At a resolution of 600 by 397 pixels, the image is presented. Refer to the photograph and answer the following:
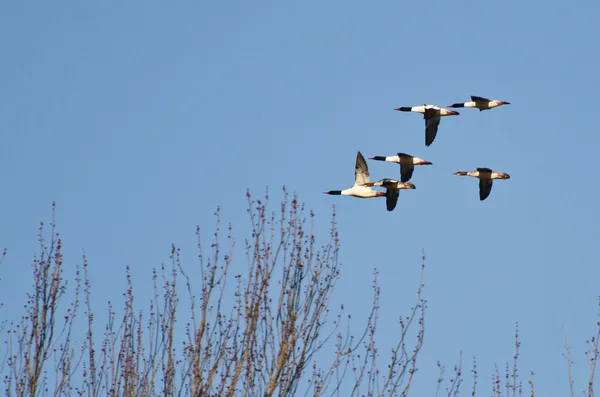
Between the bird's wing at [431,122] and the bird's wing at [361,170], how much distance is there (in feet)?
5.27

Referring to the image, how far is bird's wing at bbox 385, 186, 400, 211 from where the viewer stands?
63.5ft

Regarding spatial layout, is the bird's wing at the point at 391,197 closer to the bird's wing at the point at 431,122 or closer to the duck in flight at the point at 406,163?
the duck in flight at the point at 406,163

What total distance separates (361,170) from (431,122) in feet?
5.65

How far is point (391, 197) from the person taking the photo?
→ 63.5 feet

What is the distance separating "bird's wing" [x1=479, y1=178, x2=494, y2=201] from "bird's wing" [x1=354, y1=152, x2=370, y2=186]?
1.99 m

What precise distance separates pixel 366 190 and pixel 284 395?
24.3 feet

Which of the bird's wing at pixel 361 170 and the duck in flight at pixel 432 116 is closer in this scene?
the duck in flight at pixel 432 116

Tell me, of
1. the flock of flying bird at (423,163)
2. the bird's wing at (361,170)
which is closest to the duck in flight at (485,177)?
the flock of flying bird at (423,163)

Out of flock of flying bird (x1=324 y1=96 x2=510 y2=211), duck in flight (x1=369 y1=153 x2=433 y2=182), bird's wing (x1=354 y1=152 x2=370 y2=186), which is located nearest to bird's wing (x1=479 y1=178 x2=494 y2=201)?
flock of flying bird (x1=324 y1=96 x2=510 y2=211)

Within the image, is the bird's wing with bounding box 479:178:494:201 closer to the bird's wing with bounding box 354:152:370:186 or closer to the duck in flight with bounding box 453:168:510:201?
the duck in flight with bounding box 453:168:510:201

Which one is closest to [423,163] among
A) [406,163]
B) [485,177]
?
[406,163]

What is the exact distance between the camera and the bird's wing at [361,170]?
1987cm

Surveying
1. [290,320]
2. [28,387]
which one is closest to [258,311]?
[290,320]

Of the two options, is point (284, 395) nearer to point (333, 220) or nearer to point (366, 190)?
point (333, 220)
